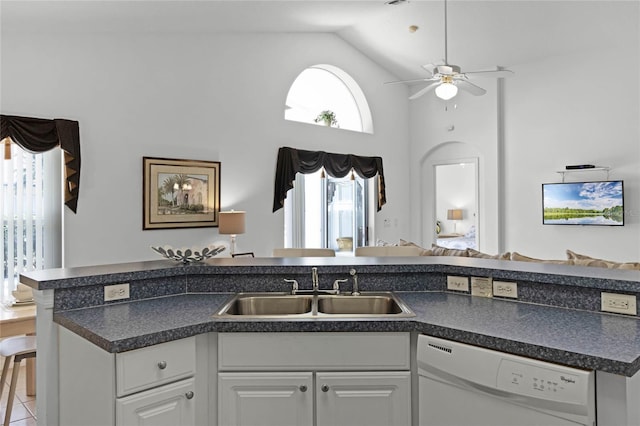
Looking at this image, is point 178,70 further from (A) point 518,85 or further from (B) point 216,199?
(A) point 518,85

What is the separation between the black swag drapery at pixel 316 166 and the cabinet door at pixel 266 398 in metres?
4.13

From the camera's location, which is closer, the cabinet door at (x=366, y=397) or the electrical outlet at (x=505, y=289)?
the cabinet door at (x=366, y=397)

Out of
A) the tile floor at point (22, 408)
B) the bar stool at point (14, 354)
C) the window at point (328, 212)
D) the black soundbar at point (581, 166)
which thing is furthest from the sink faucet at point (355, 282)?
the black soundbar at point (581, 166)

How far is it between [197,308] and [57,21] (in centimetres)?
326

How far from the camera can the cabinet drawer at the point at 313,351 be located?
1845 mm

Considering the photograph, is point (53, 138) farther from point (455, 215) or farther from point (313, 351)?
point (455, 215)

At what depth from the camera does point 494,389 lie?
5.12 ft

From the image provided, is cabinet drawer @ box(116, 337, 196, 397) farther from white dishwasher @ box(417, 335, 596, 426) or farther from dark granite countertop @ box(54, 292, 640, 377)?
white dishwasher @ box(417, 335, 596, 426)

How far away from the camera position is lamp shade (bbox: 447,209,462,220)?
726 centimetres

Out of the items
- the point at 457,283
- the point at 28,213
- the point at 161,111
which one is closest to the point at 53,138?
the point at 28,213

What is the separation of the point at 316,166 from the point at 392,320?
4.57 meters

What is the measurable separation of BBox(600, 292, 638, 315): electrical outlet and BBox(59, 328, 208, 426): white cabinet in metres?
1.67

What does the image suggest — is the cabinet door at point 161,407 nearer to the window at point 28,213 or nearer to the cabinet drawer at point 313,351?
the cabinet drawer at point 313,351

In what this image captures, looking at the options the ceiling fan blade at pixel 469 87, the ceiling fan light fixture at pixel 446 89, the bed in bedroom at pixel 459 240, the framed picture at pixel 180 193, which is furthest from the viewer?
the bed in bedroom at pixel 459 240
